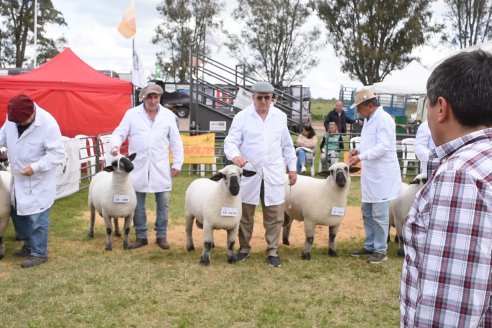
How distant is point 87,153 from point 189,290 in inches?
309

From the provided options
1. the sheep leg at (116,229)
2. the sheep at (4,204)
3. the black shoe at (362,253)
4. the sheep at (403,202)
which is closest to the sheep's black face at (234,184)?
the black shoe at (362,253)

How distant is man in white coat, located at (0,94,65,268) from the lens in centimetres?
591

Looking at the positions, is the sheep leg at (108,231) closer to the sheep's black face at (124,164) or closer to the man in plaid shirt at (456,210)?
the sheep's black face at (124,164)

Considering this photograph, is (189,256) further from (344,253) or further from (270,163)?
(344,253)

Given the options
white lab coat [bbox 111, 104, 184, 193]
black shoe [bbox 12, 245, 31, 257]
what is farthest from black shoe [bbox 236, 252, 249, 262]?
black shoe [bbox 12, 245, 31, 257]

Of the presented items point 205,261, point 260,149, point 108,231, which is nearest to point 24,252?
point 108,231

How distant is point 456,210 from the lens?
135 cm

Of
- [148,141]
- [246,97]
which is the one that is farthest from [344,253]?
[246,97]

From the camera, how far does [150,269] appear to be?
607 cm

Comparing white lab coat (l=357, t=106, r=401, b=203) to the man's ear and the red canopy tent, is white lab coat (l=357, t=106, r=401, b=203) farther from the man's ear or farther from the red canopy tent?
the red canopy tent

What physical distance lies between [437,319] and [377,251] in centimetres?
536

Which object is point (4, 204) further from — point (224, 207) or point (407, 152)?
point (407, 152)

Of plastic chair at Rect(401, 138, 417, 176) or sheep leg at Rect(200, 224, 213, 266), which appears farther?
plastic chair at Rect(401, 138, 417, 176)

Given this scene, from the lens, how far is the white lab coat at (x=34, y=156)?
19.5 feet
